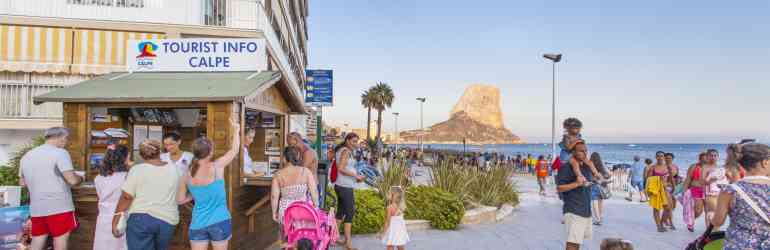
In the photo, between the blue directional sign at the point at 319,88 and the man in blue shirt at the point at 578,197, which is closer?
the man in blue shirt at the point at 578,197

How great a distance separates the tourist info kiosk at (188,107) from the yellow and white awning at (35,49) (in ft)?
23.2

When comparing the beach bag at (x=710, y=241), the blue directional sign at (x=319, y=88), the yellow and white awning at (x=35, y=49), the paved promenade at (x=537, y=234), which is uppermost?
the yellow and white awning at (x=35, y=49)

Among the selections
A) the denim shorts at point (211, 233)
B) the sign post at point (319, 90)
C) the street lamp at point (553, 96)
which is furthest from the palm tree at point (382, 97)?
the denim shorts at point (211, 233)

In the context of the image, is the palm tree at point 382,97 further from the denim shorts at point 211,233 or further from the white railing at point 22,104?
the denim shorts at point 211,233

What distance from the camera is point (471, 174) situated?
10469 mm

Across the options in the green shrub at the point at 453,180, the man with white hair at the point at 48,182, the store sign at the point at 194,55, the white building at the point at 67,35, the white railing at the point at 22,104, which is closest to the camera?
the man with white hair at the point at 48,182

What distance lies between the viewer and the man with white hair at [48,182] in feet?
15.1

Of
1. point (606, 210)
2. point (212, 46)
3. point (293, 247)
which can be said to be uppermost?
point (212, 46)

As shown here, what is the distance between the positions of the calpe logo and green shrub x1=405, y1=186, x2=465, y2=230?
4.96 meters

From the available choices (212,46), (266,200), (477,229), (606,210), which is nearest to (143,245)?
(266,200)

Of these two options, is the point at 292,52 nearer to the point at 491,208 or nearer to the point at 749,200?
the point at 491,208

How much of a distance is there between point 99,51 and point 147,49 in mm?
8018

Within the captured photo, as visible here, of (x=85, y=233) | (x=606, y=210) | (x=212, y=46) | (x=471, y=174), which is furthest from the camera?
(x=606, y=210)

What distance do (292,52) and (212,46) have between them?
20.7 m
